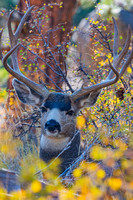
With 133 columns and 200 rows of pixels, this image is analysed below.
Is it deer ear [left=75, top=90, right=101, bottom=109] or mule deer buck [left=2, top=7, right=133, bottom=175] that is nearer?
mule deer buck [left=2, top=7, right=133, bottom=175]

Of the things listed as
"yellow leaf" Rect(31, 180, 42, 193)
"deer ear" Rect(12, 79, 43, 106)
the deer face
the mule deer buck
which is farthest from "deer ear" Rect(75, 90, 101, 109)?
"yellow leaf" Rect(31, 180, 42, 193)

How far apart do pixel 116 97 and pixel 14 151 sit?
237cm

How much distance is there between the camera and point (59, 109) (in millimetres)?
5215

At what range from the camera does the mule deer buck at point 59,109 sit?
5.08 metres

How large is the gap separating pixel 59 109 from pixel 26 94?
2.85ft

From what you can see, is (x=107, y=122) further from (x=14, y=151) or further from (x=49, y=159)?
Answer: (x=14, y=151)

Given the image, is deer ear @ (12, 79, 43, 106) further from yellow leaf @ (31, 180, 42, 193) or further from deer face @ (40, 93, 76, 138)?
yellow leaf @ (31, 180, 42, 193)

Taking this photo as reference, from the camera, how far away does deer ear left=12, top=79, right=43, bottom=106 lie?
5673 millimetres

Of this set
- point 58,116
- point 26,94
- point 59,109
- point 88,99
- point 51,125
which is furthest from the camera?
point 26,94

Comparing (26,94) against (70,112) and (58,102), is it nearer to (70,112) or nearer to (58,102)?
(58,102)

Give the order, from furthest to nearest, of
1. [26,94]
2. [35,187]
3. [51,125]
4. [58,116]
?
[26,94] → [58,116] → [51,125] → [35,187]

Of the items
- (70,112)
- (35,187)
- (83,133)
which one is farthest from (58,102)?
(35,187)

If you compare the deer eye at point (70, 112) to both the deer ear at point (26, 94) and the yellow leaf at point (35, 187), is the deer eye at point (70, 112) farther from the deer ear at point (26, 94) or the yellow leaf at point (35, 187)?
the yellow leaf at point (35, 187)

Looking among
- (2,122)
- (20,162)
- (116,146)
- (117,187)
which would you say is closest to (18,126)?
(2,122)
